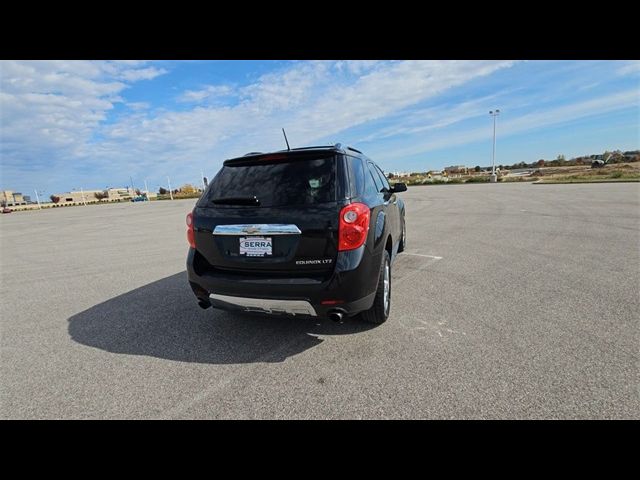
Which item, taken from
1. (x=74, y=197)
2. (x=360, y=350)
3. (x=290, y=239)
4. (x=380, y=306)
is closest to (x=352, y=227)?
(x=290, y=239)

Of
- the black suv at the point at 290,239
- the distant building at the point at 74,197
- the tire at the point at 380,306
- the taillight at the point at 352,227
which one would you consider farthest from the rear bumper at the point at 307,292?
the distant building at the point at 74,197

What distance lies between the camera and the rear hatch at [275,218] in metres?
2.67

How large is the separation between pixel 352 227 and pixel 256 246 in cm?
86

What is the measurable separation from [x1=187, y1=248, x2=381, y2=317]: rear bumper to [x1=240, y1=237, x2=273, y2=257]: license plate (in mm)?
229

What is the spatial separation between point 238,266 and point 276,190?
30.8 inches

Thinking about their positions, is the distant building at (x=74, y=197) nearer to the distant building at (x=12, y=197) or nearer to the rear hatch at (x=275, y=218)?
the distant building at (x=12, y=197)

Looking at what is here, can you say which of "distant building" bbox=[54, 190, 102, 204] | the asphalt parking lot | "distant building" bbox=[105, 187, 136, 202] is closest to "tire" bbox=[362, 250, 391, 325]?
the asphalt parking lot

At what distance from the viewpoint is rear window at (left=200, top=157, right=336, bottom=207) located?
9.17 feet

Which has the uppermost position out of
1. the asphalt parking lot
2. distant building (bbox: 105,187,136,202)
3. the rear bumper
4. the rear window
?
distant building (bbox: 105,187,136,202)

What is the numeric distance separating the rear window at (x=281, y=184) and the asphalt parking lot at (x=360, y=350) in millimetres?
1443

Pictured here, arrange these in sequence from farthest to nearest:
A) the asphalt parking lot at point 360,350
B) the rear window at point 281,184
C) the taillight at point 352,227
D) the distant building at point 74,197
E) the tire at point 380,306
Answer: the distant building at point 74,197, the tire at point 380,306, the rear window at point 281,184, the taillight at point 352,227, the asphalt parking lot at point 360,350

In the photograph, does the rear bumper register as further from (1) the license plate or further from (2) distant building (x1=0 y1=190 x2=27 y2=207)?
(2) distant building (x1=0 y1=190 x2=27 y2=207)

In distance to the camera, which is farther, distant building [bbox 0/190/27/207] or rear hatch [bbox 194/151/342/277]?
distant building [bbox 0/190/27/207]

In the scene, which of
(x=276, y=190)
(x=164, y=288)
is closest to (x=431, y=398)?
(x=276, y=190)
